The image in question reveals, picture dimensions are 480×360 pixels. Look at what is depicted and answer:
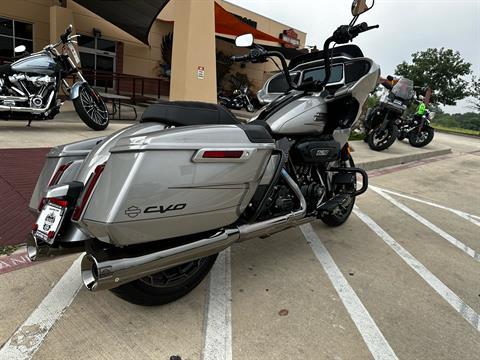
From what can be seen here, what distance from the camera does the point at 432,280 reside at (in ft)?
8.92

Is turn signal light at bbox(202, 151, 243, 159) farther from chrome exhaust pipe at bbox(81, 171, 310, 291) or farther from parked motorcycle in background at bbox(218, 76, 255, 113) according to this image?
parked motorcycle in background at bbox(218, 76, 255, 113)

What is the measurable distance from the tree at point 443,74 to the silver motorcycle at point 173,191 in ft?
114

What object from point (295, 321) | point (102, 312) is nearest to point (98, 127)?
point (102, 312)

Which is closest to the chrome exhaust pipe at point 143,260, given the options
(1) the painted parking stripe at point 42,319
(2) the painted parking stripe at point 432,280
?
(1) the painted parking stripe at point 42,319

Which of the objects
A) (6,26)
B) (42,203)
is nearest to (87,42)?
(6,26)

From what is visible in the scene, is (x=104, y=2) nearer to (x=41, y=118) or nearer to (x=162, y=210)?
(x=41, y=118)

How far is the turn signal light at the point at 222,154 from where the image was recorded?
173 centimetres

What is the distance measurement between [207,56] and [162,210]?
719cm

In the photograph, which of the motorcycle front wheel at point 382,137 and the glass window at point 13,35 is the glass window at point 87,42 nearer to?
the glass window at point 13,35

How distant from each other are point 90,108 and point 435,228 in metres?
5.46

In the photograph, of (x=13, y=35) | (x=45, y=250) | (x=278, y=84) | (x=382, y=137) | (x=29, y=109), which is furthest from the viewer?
(x=13, y=35)

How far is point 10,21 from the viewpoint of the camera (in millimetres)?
11383

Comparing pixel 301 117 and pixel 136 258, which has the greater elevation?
pixel 301 117

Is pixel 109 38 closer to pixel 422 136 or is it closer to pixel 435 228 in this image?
pixel 422 136
